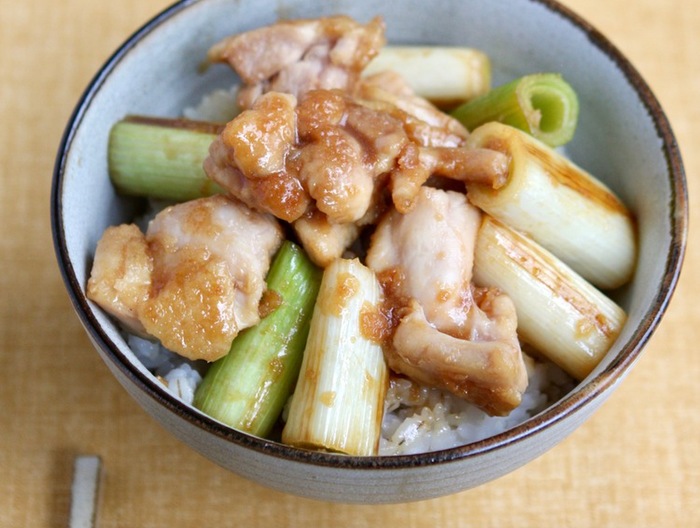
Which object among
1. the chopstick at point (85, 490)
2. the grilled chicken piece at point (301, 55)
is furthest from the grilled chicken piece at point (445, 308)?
the chopstick at point (85, 490)

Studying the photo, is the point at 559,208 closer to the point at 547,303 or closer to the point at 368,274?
the point at 547,303

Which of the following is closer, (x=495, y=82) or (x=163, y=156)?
(x=163, y=156)

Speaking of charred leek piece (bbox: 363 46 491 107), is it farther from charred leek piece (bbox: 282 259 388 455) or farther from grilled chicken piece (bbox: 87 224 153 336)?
grilled chicken piece (bbox: 87 224 153 336)


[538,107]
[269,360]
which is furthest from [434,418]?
[538,107]

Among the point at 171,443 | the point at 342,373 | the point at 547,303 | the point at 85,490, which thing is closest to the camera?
the point at 342,373

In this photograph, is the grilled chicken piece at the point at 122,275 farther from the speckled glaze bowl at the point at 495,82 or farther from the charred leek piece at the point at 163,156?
the charred leek piece at the point at 163,156

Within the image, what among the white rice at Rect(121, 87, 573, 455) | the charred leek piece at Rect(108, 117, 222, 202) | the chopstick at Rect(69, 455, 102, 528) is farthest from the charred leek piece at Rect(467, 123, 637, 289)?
the chopstick at Rect(69, 455, 102, 528)
